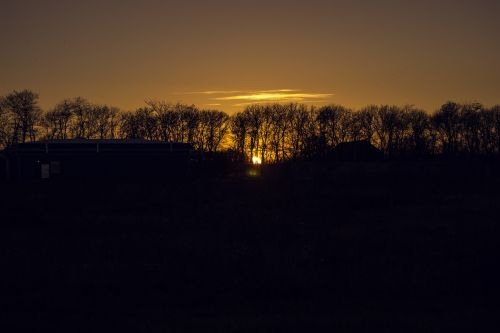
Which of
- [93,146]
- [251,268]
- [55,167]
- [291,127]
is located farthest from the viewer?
[291,127]

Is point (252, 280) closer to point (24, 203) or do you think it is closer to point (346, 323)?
point (346, 323)

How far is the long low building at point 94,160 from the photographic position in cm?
5738

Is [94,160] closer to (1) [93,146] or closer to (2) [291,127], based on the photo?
(1) [93,146]

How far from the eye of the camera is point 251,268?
48.8ft

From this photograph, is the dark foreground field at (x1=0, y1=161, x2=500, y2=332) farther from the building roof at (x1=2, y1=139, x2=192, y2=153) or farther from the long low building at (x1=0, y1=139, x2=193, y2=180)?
the building roof at (x1=2, y1=139, x2=192, y2=153)

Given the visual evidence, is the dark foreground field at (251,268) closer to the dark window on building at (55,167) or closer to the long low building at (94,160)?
the dark window on building at (55,167)

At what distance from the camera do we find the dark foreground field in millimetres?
11289

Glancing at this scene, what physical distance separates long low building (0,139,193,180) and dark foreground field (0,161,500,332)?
24.9m

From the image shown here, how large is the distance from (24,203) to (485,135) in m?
78.8

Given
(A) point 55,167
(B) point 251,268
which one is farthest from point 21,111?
(B) point 251,268

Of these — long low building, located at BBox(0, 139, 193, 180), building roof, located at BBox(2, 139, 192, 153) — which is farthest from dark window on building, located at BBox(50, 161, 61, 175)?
building roof, located at BBox(2, 139, 192, 153)

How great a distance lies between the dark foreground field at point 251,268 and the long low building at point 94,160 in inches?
980

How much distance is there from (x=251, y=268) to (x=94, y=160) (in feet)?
153

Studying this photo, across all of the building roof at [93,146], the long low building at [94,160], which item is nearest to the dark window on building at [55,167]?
the long low building at [94,160]
